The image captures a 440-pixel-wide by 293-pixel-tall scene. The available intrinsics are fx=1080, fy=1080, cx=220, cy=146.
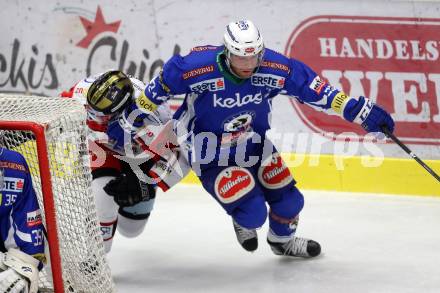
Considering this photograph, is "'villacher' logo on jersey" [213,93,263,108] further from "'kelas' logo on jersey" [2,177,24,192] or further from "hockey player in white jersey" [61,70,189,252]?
"'kelas' logo on jersey" [2,177,24,192]

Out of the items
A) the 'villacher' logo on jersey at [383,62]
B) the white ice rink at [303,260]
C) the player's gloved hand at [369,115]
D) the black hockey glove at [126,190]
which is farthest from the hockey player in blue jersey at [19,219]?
the 'villacher' logo on jersey at [383,62]

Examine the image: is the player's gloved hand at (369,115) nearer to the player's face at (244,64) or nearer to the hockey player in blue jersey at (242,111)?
the hockey player in blue jersey at (242,111)

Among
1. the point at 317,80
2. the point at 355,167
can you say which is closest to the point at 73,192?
the point at 317,80

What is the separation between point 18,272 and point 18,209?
9.9 inches

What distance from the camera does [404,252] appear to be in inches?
195

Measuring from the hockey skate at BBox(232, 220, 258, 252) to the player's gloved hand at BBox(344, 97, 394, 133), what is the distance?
2.24 ft

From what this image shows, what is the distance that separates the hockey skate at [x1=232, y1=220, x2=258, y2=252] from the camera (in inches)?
186

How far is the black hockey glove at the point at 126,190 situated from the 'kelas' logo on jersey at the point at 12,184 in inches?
36.6

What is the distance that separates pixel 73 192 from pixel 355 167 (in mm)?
2495

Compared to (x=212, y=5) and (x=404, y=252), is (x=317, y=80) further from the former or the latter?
(x=212, y=5)

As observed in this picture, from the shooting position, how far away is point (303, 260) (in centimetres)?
493

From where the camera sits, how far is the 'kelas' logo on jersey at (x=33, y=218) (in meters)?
3.61

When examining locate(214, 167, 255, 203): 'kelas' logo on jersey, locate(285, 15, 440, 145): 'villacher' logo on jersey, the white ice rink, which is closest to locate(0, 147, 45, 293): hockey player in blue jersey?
the white ice rink

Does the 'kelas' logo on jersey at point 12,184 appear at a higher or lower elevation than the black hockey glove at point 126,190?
higher
